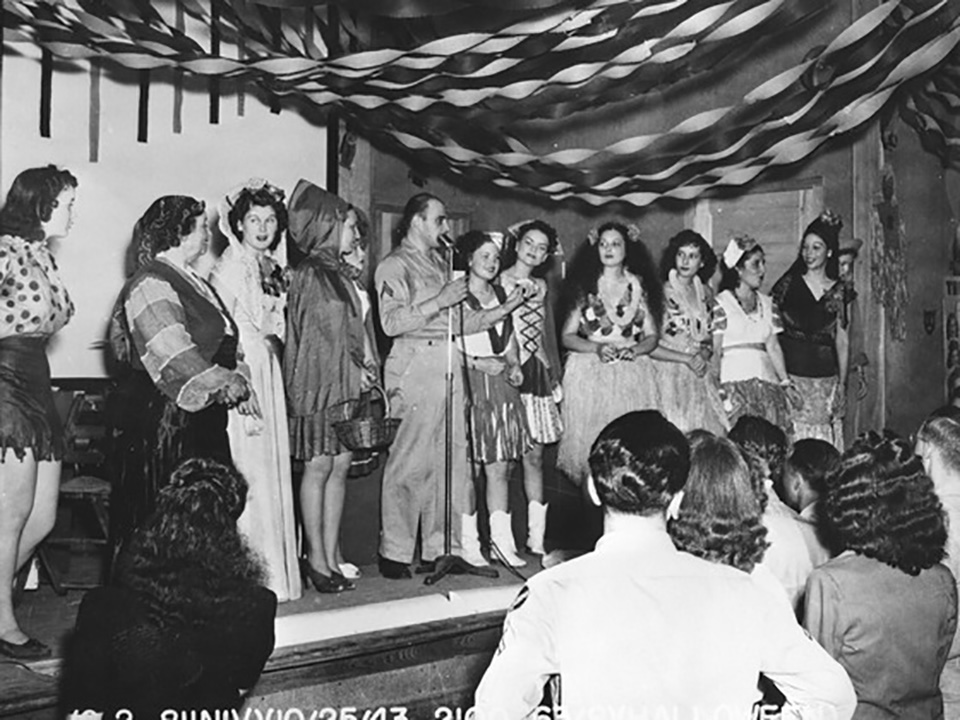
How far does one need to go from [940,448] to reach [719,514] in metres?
0.86

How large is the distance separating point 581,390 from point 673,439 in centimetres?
203

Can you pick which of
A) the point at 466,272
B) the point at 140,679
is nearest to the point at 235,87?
the point at 466,272

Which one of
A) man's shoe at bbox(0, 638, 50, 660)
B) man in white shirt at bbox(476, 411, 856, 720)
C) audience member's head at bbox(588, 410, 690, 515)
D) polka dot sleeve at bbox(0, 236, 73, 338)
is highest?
polka dot sleeve at bbox(0, 236, 73, 338)

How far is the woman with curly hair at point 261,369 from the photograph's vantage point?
10.1 ft

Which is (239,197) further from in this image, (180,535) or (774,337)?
(774,337)

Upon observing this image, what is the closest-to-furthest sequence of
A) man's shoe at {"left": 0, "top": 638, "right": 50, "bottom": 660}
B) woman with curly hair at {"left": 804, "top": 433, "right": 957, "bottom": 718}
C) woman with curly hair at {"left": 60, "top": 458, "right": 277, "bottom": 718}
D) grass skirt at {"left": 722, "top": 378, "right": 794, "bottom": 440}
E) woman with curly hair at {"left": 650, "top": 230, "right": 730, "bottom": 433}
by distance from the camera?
1. woman with curly hair at {"left": 804, "top": 433, "right": 957, "bottom": 718}
2. woman with curly hair at {"left": 60, "top": 458, "right": 277, "bottom": 718}
3. man's shoe at {"left": 0, "top": 638, "right": 50, "bottom": 660}
4. woman with curly hair at {"left": 650, "top": 230, "right": 730, "bottom": 433}
5. grass skirt at {"left": 722, "top": 378, "right": 794, "bottom": 440}

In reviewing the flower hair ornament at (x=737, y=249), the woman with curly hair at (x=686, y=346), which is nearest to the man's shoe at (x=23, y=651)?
the woman with curly hair at (x=686, y=346)

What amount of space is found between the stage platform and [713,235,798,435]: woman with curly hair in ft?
3.90

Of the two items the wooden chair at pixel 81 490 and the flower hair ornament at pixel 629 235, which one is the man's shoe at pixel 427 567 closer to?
the wooden chair at pixel 81 490

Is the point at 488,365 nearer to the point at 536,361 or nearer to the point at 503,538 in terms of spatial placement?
the point at 536,361

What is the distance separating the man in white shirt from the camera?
5.05 feet

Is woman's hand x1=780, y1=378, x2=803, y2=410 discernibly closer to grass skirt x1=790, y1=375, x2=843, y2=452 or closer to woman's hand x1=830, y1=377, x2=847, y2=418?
grass skirt x1=790, y1=375, x2=843, y2=452

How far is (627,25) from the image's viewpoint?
3229 mm

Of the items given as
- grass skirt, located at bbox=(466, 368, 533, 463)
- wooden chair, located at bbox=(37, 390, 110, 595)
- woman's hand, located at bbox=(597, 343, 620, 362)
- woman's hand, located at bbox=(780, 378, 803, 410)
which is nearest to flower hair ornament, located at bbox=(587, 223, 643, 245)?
woman's hand, located at bbox=(597, 343, 620, 362)
